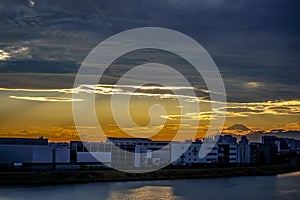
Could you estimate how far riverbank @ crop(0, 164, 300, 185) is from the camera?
56.3 ft

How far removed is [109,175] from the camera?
19141 mm

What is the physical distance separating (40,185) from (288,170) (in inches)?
608

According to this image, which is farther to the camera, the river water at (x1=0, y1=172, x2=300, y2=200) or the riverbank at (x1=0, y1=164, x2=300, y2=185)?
the riverbank at (x1=0, y1=164, x2=300, y2=185)

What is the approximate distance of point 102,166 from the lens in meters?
21.3

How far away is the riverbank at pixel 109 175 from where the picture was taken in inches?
675

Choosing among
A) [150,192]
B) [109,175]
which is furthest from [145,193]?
[109,175]

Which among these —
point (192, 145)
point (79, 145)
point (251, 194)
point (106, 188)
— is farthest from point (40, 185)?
point (192, 145)

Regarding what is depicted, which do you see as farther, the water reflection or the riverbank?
the riverbank

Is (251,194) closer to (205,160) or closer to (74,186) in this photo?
(74,186)

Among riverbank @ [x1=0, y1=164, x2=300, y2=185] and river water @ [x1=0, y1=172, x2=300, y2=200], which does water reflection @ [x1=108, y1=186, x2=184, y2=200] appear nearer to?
river water @ [x1=0, y1=172, x2=300, y2=200]

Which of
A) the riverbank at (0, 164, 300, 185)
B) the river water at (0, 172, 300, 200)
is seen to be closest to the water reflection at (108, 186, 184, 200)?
the river water at (0, 172, 300, 200)

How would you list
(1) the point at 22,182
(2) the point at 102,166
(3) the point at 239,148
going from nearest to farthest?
(1) the point at 22,182 → (2) the point at 102,166 → (3) the point at 239,148

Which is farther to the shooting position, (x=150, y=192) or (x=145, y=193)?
(x=150, y=192)

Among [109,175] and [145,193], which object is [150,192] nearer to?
[145,193]
